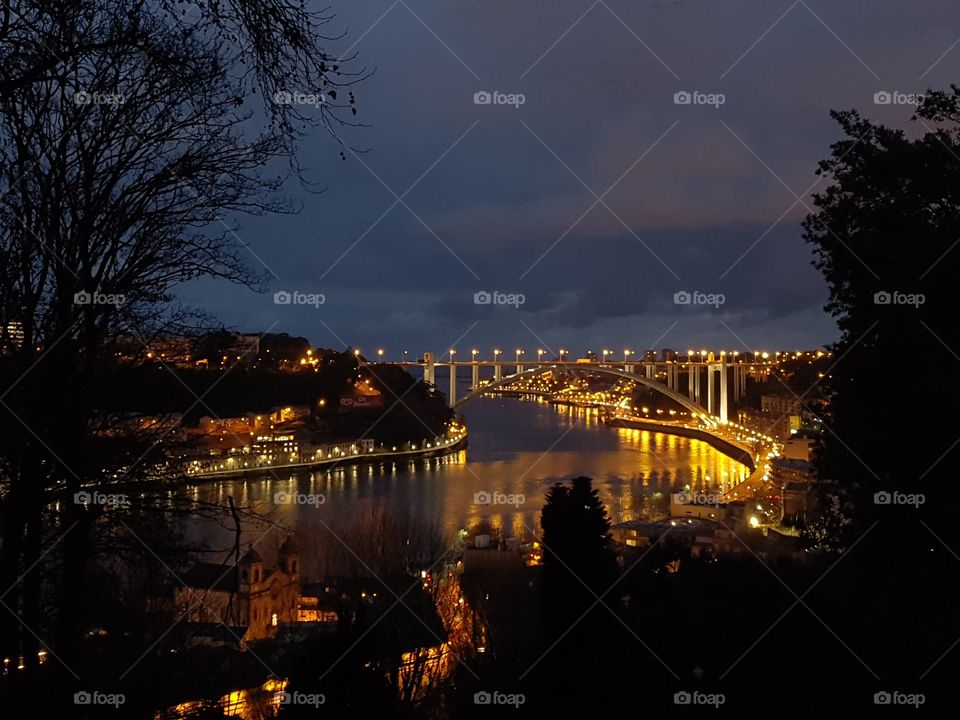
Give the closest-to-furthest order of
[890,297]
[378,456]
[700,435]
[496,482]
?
1. [890,297]
2. [496,482]
3. [378,456]
4. [700,435]

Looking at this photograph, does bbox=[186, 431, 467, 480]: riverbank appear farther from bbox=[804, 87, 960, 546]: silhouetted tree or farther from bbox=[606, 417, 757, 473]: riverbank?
bbox=[804, 87, 960, 546]: silhouetted tree

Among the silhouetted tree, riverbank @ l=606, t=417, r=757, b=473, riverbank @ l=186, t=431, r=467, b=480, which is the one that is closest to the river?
riverbank @ l=186, t=431, r=467, b=480

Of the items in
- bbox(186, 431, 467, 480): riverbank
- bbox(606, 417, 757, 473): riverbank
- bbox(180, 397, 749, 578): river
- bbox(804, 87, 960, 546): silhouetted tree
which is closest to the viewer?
bbox(804, 87, 960, 546): silhouetted tree

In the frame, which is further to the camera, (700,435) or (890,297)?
(700,435)

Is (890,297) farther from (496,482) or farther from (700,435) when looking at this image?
(700,435)

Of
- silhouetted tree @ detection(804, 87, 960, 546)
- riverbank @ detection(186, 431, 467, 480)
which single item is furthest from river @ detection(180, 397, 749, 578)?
silhouetted tree @ detection(804, 87, 960, 546)

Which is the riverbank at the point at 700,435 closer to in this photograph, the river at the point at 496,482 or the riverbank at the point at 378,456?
the river at the point at 496,482

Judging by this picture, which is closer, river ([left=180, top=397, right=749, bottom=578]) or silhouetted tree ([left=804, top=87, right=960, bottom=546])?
silhouetted tree ([left=804, top=87, right=960, bottom=546])

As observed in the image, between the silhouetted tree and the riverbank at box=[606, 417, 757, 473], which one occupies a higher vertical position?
the silhouetted tree

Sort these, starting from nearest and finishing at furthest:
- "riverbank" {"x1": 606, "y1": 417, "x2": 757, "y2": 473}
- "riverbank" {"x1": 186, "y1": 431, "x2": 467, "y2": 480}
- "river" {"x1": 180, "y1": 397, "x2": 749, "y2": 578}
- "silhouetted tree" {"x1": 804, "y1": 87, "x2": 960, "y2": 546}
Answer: "silhouetted tree" {"x1": 804, "y1": 87, "x2": 960, "y2": 546}, "river" {"x1": 180, "y1": 397, "x2": 749, "y2": 578}, "riverbank" {"x1": 186, "y1": 431, "x2": 467, "y2": 480}, "riverbank" {"x1": 606, "y1": 417, "x2": 757, "y2": 473}

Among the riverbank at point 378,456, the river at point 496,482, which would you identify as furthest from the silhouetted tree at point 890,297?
the riverbank at point 378,456

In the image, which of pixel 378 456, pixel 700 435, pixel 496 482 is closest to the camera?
pixel 496 482

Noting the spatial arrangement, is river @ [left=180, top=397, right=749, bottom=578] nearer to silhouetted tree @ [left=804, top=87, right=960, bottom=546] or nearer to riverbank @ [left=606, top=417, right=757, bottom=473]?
riverbank @ [left=606, top=417, right=757, bottom=473]

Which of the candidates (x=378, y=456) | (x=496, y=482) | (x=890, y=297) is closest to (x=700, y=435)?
(x=378, y=456)
